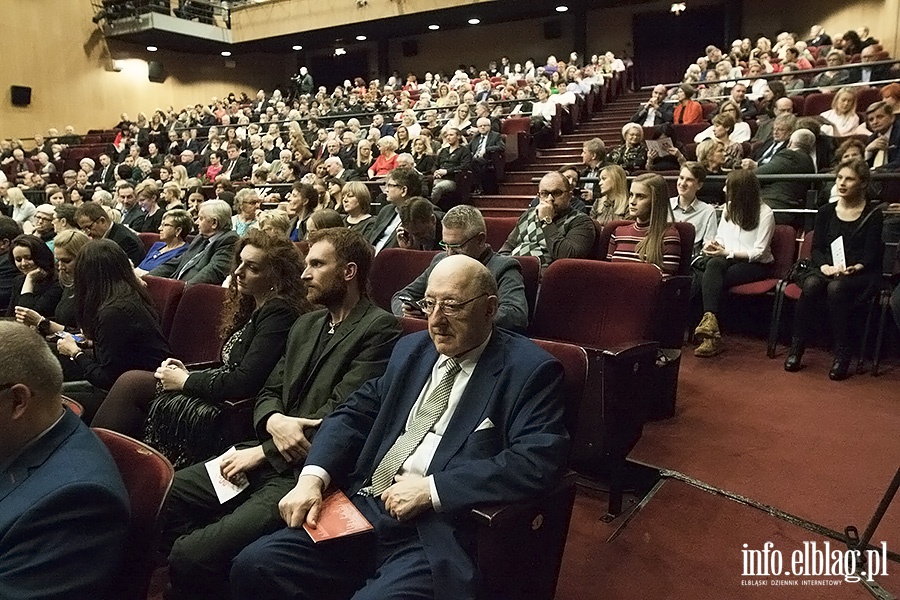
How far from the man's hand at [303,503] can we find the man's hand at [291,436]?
0.52 feet

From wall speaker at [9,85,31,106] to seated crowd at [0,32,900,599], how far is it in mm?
10428

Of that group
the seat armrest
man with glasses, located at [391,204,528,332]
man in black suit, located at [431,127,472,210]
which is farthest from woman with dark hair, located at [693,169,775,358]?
man in black suit, located at [431,127,472,210]

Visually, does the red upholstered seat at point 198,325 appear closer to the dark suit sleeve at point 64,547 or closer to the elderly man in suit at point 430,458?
the elderly man in suit at point 430,458

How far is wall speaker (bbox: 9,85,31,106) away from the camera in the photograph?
1227cm

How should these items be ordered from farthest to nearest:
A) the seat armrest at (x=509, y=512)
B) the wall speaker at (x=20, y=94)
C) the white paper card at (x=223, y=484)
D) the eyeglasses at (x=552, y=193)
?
the wall speaker at (x=20, y=94) → the eyeglasses at (x=552, y=193) → the white paper card at (x=223, y=484) → the seat armrest at (x=509, y=512)

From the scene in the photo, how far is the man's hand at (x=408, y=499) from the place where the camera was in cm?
122

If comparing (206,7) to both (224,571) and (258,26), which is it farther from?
(224,571)

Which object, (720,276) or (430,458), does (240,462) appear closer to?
(430,458)

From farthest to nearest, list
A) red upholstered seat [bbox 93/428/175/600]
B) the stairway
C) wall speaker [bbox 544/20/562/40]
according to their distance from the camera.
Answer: wall speaker [bbox 544/20/562/40] → the stairway → red upholstered seat [bbox 93/428/175/600]

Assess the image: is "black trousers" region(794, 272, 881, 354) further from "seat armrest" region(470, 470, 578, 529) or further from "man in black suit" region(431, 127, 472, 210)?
"man in black suit" region(431, 127, 472, 210)

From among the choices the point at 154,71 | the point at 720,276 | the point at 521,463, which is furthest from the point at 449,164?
the point at 154,71

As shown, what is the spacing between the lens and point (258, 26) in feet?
45.7

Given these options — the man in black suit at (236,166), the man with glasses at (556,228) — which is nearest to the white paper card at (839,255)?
the man with glasses at (556,228)

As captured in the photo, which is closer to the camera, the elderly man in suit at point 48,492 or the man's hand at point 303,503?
the elderly man in suit at point 48,492
